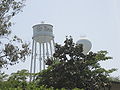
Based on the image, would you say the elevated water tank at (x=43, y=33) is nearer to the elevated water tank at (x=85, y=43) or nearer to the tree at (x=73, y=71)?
the elevated water tank at (x=85, y=43)

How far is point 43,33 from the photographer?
60.8 m

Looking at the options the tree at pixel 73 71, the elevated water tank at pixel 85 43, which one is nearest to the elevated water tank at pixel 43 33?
the elevated water tank at pixel 85 43

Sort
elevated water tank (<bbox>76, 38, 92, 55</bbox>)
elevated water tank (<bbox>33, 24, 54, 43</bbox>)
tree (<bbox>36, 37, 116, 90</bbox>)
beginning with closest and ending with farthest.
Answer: tree (<bbox>36, 37, 116, 90</bbox>) → elevated water tank (<bbox>76, 38, 92, 55</bbox>) → elevated water tank (<bbox>33, 24, 54, 43</bbox>)

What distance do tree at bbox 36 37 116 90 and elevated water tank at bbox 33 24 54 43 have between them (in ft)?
123

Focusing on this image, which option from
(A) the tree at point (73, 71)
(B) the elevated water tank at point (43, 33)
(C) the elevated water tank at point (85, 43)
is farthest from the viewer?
(B) the elevated water tank at point (43, 33)

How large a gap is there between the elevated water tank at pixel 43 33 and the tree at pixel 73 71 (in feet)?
123

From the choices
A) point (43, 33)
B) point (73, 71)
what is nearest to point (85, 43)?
point (43, 33)

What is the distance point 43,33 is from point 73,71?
3935 centimetres

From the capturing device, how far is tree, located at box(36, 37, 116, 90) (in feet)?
71.0

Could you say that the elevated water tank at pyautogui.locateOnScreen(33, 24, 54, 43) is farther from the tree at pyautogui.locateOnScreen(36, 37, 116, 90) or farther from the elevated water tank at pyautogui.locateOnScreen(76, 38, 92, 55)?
the tree at pyautogui.locateOnScreen(36, 37, 116, 90)

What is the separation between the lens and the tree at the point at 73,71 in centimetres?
2164

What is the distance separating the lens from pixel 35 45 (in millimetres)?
64812

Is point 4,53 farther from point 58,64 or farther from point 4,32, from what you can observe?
point 58,64

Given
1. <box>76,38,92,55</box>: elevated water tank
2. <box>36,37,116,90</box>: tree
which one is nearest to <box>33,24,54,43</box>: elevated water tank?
<box>76,38,92,55</box>: elevated water tank
